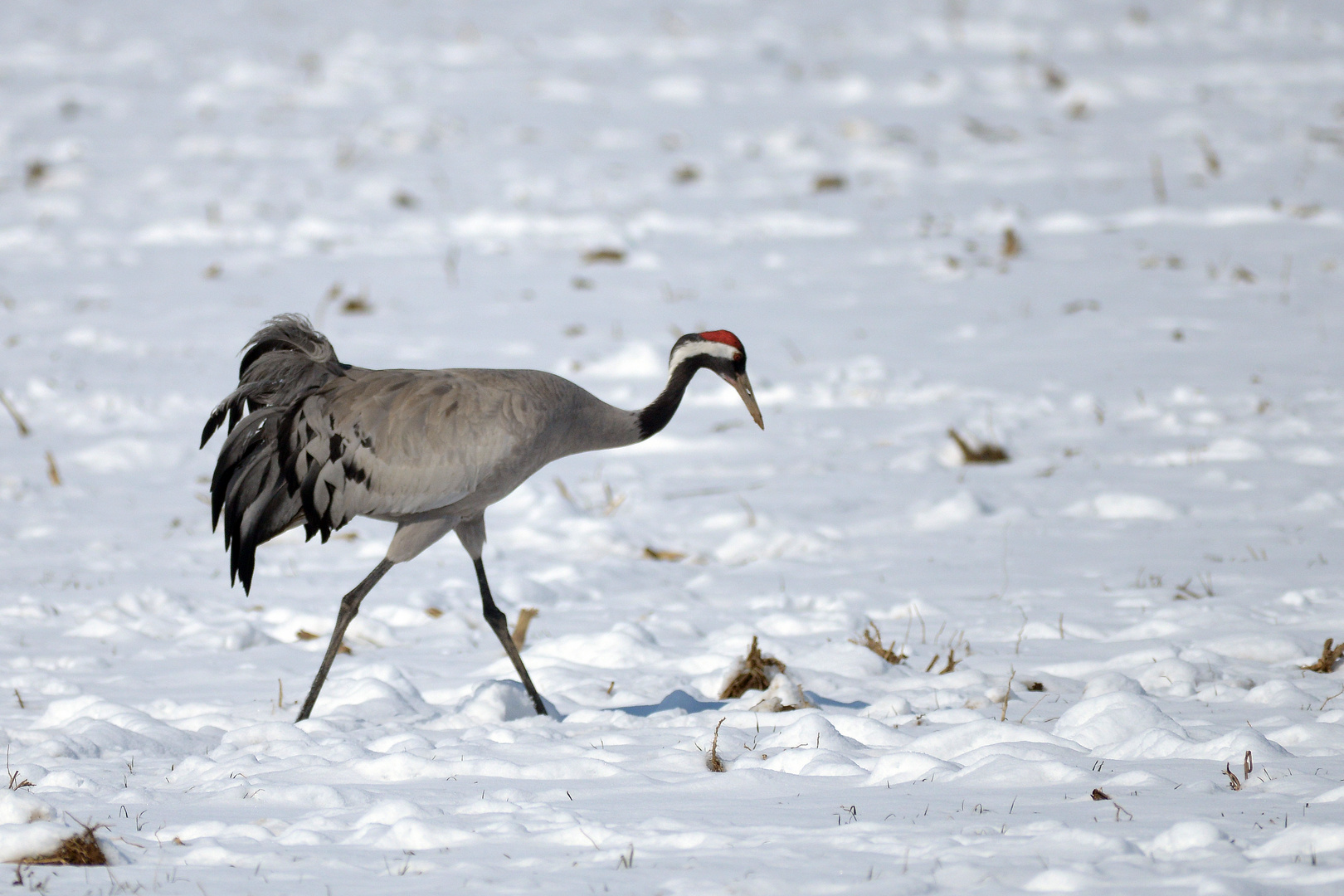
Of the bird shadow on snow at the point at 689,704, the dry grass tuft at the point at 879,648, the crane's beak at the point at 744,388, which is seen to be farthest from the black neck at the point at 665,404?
the dry grass tuft at the point at 879,648

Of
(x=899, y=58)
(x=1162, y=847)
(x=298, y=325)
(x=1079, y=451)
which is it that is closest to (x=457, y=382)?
(x=298, y=325)

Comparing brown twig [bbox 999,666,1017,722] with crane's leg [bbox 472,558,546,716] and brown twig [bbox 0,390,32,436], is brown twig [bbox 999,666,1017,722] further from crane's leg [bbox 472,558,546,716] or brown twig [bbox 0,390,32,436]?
brown twig [bbox 0,390,32,436]

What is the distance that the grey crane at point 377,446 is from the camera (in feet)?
16.6

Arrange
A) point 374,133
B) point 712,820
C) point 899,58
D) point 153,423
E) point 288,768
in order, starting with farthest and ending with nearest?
point 899,58, point 374,133, point 153,423, point 288,768, point 712,820

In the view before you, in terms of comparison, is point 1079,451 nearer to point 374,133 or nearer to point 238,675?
point 238,675

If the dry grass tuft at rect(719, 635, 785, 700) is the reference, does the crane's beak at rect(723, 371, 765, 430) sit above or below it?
above

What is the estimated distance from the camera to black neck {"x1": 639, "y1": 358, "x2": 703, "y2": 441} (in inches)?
220

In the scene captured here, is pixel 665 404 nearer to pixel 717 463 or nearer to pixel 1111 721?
pixel 1111 721

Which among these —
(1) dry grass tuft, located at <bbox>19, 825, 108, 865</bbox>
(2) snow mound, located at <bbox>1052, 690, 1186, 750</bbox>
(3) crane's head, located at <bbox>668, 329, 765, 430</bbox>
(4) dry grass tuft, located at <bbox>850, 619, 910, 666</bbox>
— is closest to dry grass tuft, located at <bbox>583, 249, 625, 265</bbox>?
(3) crane's head, located at <bbox>668, 329, 765, 430</bbox>

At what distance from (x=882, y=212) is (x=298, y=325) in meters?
9.53

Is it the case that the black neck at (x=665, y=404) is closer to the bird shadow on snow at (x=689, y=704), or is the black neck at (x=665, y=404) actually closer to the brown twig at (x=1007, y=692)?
the bird shadow on snow at (x=689, y=704)

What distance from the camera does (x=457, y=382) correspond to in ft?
17.2

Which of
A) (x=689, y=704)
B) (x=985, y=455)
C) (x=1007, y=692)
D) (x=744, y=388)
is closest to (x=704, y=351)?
(x=744, y=388)

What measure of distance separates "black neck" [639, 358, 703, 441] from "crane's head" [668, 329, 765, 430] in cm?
1
